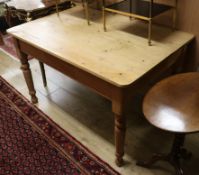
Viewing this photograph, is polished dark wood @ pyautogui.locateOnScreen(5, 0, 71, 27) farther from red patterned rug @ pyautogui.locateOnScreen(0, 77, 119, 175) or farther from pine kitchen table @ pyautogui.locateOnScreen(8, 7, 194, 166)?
red patterned rug @ pyautogui.locateOnScreen(0, 77, 119, 175)

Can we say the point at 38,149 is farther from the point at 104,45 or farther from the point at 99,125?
the point at 104,45

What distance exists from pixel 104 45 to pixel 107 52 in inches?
3.4

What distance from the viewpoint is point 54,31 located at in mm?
1696

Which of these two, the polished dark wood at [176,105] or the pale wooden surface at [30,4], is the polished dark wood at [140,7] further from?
the pale wooden surface at [30,4]

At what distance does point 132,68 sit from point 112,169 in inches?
26.7

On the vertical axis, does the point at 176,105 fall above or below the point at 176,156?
above

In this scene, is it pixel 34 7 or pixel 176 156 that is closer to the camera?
pixel 176 156

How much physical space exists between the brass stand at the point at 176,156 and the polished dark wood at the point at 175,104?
250 mm

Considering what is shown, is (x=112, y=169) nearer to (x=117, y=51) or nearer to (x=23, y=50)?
(x=117, y=51)

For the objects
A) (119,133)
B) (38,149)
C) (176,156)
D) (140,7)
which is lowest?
(38,149)

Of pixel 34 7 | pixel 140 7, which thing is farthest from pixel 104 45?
pixel 34 7

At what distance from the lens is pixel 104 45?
57.7 inches

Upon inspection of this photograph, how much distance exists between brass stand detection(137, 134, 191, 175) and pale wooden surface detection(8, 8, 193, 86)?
45 cm

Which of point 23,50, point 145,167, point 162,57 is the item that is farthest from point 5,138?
point 162,57
